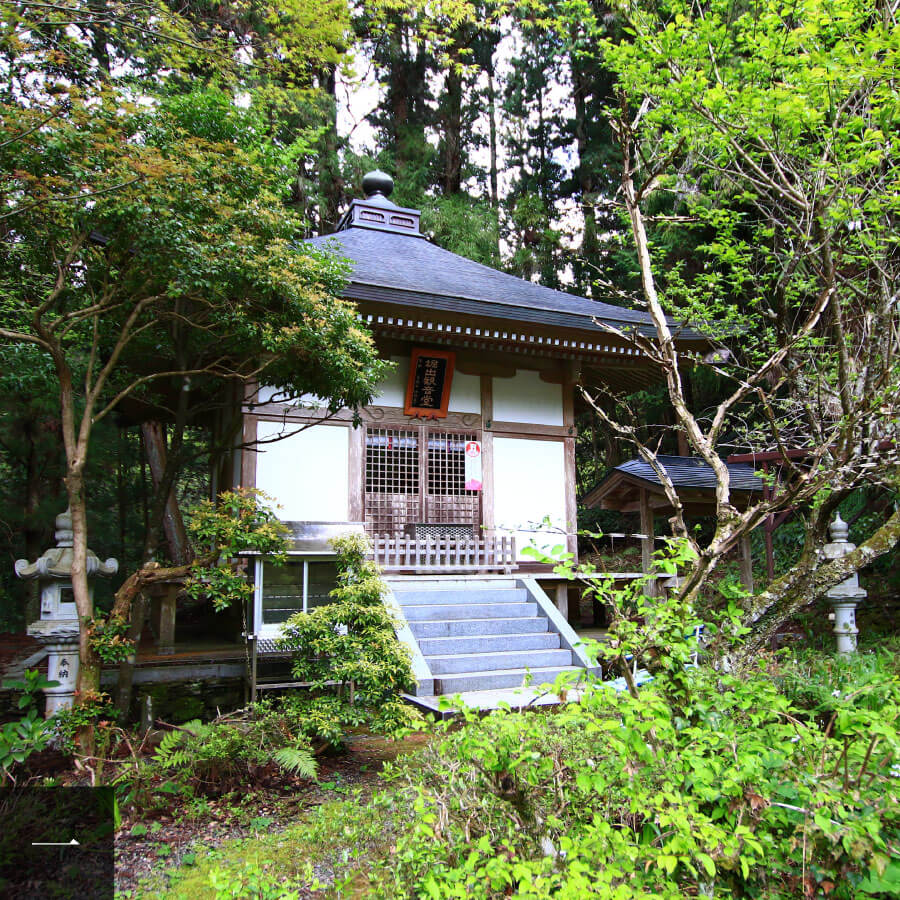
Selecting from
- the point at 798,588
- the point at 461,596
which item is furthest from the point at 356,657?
the point at 461,596

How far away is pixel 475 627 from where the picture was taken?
25.1ft

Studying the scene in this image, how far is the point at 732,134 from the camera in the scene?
4781 millimetres

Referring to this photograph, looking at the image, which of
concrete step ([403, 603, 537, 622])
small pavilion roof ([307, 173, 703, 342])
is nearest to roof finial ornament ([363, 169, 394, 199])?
small pavilion roof ([307, 173, 703, 342])

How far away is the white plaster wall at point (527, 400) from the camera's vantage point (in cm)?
1084

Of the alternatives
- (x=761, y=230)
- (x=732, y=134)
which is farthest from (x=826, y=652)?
(x=732, y=134)

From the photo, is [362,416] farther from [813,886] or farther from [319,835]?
[813,886]

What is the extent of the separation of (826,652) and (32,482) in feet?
41.2

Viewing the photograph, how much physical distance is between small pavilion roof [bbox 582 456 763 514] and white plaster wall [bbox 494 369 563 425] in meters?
1.40

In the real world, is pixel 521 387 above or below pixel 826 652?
above

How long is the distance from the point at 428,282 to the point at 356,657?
22.6ft

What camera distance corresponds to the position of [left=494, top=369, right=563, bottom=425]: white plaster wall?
10.8 m

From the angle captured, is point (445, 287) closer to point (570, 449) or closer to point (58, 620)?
point (570, 449)

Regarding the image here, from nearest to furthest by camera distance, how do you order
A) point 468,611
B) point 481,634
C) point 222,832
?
1. point 222,832
2. point 481,634
3. point 468,611

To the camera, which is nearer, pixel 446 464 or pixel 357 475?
pixel 357 475
